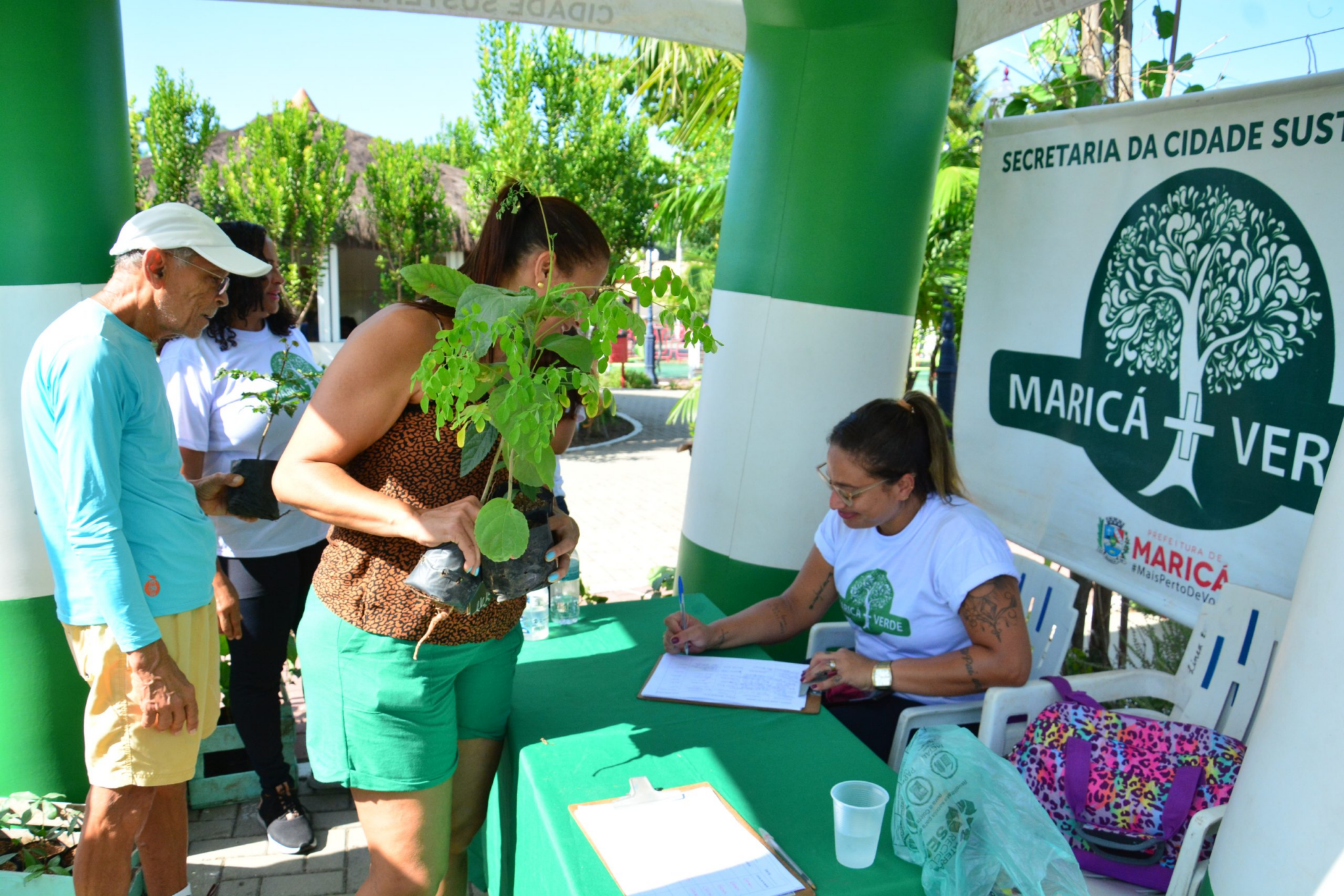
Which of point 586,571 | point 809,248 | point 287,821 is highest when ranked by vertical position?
point 809,248

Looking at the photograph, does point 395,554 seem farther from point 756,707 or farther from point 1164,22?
point 1164,22

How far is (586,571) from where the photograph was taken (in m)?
6.17

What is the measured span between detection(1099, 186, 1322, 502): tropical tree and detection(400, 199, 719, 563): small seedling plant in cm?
192

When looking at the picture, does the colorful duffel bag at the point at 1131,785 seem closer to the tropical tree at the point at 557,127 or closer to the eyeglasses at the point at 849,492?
the eyeglasses at the point at 849,492

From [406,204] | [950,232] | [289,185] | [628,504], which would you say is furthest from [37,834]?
[406,204]

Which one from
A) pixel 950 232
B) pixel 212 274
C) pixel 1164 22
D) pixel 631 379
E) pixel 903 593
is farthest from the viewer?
pixel 631 379

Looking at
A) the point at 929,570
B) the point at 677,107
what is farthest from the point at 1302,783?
the point at 677,107

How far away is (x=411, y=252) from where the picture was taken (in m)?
11.8

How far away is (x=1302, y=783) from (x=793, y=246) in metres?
2.26

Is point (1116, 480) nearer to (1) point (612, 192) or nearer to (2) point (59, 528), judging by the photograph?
(2) point (59, 528)

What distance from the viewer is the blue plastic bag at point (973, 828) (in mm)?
1333

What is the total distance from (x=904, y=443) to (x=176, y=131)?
11.2m

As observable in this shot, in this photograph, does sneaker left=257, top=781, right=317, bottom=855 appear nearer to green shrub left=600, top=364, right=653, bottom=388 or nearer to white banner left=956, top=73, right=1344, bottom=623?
white banner left=956, top=73, right=1344, bottom=623

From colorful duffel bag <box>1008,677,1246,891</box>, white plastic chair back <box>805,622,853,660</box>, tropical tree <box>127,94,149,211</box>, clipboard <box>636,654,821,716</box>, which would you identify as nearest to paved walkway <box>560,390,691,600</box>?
white plastic chair back <box>805,622,853,660</box>
